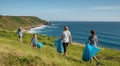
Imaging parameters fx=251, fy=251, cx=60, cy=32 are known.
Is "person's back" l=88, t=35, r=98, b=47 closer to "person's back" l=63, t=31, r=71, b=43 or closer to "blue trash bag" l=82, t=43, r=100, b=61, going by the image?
"blue trash bag" l=82, t=43, r=100, b=61

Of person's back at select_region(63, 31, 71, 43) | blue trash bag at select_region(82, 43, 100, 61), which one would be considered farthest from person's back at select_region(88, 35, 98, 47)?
person's back at select_region(63, 31, 71, 43)

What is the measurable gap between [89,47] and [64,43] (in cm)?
247

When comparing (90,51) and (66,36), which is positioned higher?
(66,36)

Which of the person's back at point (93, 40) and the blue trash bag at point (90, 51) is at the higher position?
the person's back at point (93, 40)

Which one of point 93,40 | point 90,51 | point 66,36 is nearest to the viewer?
point 90,51

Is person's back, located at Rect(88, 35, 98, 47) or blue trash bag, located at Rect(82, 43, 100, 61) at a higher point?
person's back, located at Rect(88, 35, 98, 47)

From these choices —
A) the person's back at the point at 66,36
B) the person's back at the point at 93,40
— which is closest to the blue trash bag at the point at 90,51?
→ the person's back at the point at 93,40

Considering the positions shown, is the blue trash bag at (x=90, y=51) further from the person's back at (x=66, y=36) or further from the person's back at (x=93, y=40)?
the person's back at (x=66, y=36)

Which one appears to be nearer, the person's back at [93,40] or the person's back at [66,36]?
the person's back at [93,40]

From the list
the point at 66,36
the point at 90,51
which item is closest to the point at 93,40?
the point at 90,51

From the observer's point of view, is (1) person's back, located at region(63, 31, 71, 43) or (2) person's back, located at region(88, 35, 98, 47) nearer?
(2) person's back, located at region(88, 35, 98, 47)

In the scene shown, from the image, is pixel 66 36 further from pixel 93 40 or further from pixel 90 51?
pixel 90 51

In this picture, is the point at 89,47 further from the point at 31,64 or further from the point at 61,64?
the point at 31,64

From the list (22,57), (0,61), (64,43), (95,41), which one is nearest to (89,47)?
(95,41)
